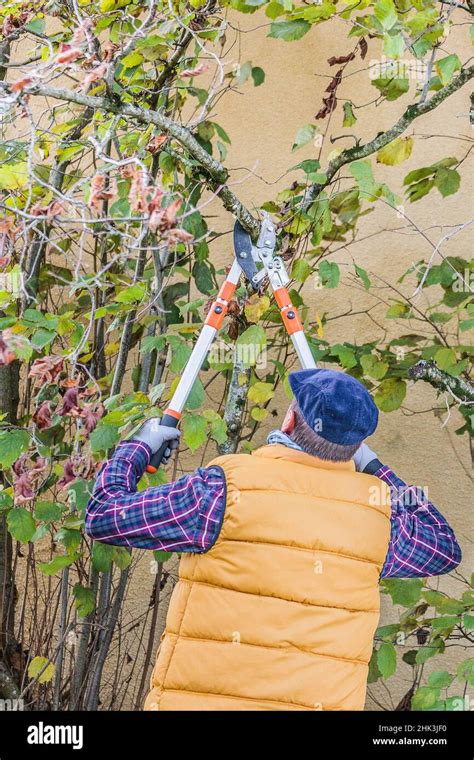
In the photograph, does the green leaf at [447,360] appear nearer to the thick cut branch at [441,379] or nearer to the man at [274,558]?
the thick cut branch at [441,379]

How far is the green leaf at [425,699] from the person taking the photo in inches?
94.4

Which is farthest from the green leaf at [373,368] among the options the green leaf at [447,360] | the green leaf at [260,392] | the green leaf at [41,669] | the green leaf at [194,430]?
the green leaf at [41,669]

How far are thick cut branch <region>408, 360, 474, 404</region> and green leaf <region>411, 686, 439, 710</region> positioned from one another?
768 millimetres

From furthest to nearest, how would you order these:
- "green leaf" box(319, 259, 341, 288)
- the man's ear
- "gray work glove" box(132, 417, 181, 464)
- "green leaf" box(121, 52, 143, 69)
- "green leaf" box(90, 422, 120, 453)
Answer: "green leaf" box(319, 259, 341, 288)
"green leaf" box(121, 52, 143, 69)
"green leaf" box(90, 422, 120, 453)
"gray work glove" box(132, 417, 181, 464)
the man's ear

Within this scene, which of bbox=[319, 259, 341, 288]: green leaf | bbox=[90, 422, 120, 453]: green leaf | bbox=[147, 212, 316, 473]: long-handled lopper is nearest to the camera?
bbox=[147, 212, 316, 473]: long-handled lopper

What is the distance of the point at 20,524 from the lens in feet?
8.14

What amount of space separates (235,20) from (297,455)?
2.25 m

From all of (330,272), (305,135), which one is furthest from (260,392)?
(305,135)

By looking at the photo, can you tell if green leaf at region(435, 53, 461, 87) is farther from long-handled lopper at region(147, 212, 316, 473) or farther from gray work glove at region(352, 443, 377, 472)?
gray work glove at region(352, 443, 377, 472)

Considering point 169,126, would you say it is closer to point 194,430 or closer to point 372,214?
point 194,430

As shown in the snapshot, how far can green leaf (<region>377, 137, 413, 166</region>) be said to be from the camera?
8.52ft

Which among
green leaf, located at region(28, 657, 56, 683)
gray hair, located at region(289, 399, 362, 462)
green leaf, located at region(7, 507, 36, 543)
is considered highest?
gray hair, located at region(289, 399, 362, 462)

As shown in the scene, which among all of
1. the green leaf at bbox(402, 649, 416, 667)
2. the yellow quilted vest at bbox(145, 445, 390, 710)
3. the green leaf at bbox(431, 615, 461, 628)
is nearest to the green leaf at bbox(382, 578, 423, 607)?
the green leaf at bbox(431, 615, 461, 628)
